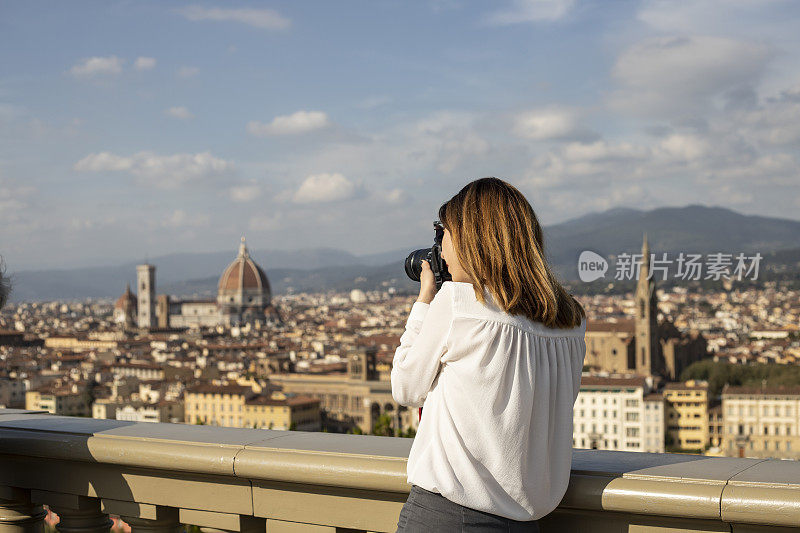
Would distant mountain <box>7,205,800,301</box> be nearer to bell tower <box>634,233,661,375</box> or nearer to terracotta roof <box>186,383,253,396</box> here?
bell tower <box>634,233,661,375</box>

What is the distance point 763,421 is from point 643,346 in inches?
451

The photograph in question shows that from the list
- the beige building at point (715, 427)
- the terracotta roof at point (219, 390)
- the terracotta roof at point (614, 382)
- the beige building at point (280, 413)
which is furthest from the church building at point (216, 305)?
the beige building at point (715, 427)

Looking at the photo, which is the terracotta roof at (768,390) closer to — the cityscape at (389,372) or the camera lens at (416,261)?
the cityscape at (389,372)

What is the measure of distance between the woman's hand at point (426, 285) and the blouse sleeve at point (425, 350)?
0.04 m

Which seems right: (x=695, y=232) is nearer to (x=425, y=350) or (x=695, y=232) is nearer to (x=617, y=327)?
(x=617, y=327)

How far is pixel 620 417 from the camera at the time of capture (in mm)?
25891

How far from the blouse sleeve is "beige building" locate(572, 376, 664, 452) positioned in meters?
25.1

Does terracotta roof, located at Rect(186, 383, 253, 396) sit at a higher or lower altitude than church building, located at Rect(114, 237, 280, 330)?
lower

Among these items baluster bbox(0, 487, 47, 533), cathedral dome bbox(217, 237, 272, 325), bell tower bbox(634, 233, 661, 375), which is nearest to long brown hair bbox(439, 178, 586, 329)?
baluster bbox(0, 487, 47, 533)

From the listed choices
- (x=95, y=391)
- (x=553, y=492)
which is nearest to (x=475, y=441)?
(x=553, y=492)

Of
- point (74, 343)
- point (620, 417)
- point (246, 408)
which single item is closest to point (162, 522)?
point (620, 417)

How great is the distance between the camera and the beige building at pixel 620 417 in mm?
25500

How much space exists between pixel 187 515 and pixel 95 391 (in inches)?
1161

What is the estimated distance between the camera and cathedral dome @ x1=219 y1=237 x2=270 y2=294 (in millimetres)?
70125
